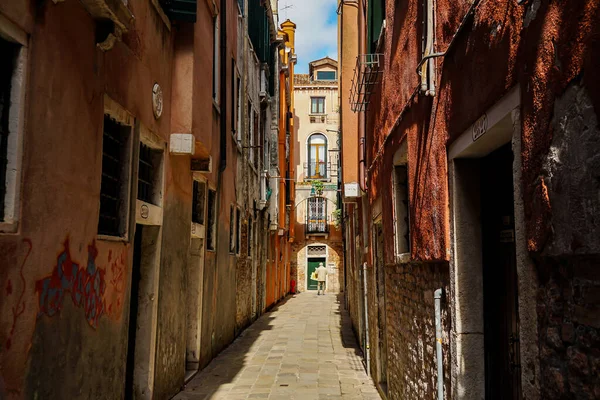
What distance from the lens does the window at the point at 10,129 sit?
3.34m

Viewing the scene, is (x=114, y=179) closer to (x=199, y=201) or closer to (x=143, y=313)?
(x=143, y=313)

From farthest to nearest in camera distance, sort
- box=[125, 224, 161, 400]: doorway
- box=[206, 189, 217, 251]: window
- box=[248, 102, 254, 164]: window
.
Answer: box=[248, 102, 254, 164]: window → box=[206, 189, 217, 251]: window → box=[125, 224, 161, 400]: doorway

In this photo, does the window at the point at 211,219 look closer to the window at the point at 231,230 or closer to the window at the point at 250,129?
the window at the point at 231,230

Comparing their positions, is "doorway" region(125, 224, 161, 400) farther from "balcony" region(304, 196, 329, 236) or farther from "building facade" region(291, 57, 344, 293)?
"balcony" region(304, 196, 329, 236)

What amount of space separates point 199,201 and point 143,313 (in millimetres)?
3378

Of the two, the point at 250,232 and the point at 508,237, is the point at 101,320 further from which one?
the point at 250,232

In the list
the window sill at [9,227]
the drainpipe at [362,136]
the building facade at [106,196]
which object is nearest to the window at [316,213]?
the drainpipe at [362,136]

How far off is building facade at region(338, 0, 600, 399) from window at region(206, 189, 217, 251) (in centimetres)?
389

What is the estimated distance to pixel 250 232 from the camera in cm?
1631

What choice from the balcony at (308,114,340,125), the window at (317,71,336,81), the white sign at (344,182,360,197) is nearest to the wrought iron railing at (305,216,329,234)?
the balcony at (308,114,340,125)

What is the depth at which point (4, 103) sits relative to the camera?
3367 mm

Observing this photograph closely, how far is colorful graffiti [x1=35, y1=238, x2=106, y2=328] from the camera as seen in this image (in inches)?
150

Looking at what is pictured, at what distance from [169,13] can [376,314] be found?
523 cm

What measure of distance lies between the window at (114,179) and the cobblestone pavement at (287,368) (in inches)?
124
